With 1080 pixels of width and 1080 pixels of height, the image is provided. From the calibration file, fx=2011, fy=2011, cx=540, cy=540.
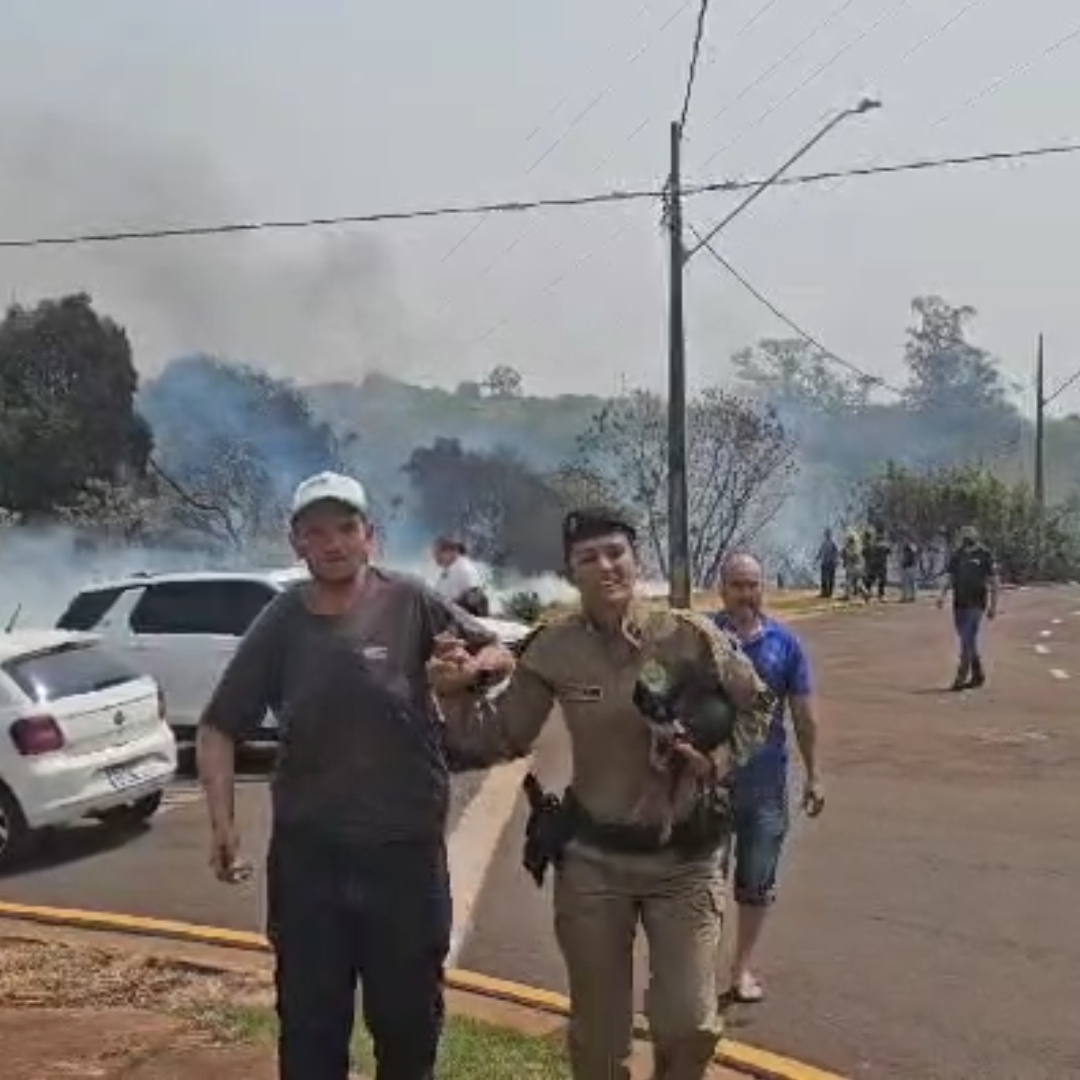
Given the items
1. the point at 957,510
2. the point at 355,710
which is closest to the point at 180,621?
the point at 355,710

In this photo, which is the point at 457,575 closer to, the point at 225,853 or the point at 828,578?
the point at 225,853

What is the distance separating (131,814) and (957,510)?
45.3 meters

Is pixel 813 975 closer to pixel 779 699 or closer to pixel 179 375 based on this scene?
pixel 779 699

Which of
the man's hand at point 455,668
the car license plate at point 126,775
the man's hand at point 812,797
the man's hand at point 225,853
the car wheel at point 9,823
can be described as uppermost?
the man's hand at point 455,668

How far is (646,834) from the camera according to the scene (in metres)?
4.67

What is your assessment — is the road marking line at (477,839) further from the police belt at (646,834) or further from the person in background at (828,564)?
the person in background at (828,564)

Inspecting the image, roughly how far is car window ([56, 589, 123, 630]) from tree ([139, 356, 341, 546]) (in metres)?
20.8

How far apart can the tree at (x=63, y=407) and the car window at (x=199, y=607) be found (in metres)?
26.5

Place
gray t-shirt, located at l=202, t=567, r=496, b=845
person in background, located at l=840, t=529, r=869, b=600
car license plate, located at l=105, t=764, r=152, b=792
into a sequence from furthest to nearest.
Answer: person in background, located at l=840, t=529, r=869, b=600
car license plate, located at l=105, t=764, r=152, b=792
gray t-shirt, located at l=202, t=567, r=496, b=845

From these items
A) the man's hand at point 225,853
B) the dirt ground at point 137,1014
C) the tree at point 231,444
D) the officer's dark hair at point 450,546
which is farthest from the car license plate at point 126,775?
the tree at point 231,444

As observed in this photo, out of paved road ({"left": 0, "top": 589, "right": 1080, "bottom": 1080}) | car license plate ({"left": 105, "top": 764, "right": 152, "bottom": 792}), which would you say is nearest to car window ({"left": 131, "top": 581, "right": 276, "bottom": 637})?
paved road ({"left": 0, "top": 589, "right": 1080, "bottom": 1080})

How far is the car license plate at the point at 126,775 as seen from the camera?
1093cm

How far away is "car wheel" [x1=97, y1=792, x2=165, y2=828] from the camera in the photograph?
37.8 feet

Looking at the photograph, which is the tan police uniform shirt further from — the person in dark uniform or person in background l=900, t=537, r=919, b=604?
person in background l=900, t=537, r=919, b=604
